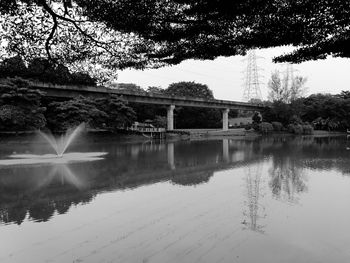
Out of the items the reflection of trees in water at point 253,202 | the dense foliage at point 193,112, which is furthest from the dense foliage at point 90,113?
the dense foliage at point 193,112

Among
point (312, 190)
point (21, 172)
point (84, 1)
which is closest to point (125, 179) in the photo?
point (21, 172)

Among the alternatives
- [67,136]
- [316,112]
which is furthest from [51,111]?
[316,112]

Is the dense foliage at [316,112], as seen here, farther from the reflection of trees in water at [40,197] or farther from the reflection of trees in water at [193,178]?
the reflection of trees in water at [40,197]

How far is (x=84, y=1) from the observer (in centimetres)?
463

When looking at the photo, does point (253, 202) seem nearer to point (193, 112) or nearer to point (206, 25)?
point (206, 25)

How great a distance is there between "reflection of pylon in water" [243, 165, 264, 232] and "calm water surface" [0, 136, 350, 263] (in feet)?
0.10

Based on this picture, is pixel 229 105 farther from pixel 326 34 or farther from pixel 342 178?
pixel 326 34

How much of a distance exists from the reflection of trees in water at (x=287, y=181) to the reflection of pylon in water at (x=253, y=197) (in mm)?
566

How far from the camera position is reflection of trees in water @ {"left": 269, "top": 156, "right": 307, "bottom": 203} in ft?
36.8

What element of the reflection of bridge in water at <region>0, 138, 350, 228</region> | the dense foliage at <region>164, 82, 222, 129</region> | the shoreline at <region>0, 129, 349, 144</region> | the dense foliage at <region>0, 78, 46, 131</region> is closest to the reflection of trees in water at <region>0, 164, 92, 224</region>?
the reflection of bridge in water at <region>0, 138, 350, 228</region>

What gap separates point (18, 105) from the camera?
30.5 meters

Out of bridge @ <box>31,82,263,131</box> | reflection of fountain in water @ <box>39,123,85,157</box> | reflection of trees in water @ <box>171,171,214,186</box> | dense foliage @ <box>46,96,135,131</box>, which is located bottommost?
reflection of trees in water @ <box>171,171,214,186</box>

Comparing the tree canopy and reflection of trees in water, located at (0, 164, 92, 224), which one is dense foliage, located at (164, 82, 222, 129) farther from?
the tree canopy

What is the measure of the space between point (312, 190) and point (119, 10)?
33.3ft
